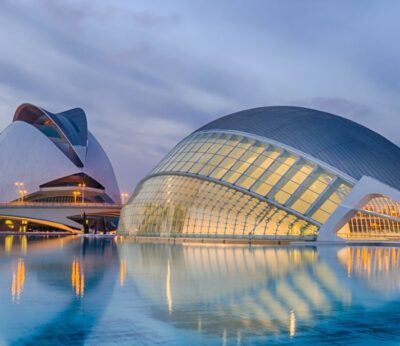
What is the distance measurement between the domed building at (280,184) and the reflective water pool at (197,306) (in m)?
18.8

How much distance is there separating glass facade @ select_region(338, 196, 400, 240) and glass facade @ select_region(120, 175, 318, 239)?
142 inches

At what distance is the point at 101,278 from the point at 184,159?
92.5 feet

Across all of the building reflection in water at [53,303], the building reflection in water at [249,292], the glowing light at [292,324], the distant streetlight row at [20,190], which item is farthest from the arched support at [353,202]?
the distant streetlight row at [20,190]

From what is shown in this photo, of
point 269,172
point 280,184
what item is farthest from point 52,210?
point 280,184

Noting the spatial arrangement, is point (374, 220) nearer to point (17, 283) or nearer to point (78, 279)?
point (78, 279)

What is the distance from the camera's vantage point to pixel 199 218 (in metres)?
38.6

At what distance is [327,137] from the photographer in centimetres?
3912

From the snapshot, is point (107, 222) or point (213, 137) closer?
point (213, 137)

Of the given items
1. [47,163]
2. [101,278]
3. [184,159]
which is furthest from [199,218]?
[47,163]

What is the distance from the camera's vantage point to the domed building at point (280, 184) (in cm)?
3484

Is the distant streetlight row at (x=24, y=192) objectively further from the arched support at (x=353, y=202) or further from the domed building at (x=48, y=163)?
the arched support at (x=353, y=202)

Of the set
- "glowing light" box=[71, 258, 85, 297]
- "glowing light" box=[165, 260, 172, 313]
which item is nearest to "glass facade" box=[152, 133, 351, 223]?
"glowing light" box=[71, 258, 85, 297]

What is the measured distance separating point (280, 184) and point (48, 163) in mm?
57740

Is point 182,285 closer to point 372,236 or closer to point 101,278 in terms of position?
point 101,278
